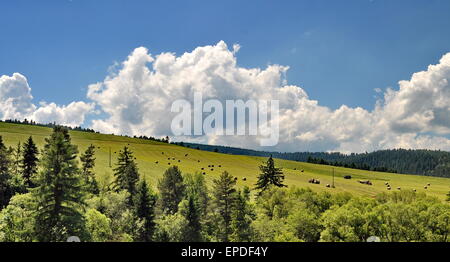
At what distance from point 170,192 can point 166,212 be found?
16.8 feet

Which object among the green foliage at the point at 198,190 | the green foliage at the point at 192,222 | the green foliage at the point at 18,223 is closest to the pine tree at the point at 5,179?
the green foliage at the point at 18,223

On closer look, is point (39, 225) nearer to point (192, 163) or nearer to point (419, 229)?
point (419, 229)

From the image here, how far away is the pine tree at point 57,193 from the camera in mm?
35156

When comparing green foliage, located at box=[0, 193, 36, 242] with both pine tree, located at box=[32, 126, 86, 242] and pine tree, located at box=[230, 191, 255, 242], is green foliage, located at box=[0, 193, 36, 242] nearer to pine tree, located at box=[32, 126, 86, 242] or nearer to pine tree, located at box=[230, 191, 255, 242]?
pine tree, located at box=[32, 126, 86, 242]

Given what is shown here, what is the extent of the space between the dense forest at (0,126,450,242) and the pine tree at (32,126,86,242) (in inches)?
3.8

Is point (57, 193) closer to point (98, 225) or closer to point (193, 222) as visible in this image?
point (98, 225)

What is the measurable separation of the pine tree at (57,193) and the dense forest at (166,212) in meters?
0.10

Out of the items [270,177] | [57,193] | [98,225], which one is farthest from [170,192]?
[57,193]

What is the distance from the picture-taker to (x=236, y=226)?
61156 mm

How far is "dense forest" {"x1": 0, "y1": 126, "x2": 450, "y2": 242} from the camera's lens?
118ft

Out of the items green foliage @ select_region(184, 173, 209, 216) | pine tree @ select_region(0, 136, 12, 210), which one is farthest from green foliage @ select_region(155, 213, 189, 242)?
pine tree @ select_region(0, 136, 12, 210)
